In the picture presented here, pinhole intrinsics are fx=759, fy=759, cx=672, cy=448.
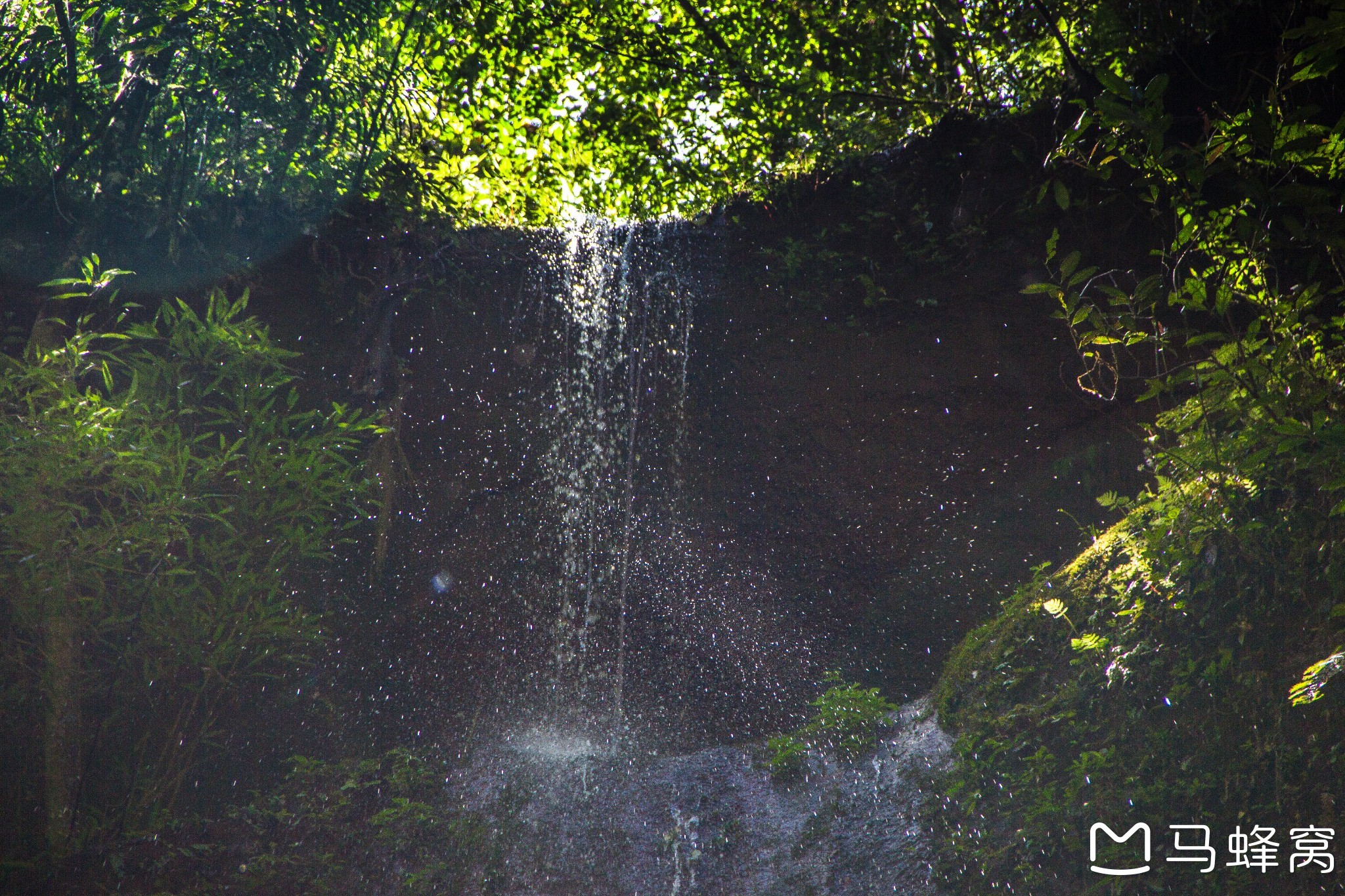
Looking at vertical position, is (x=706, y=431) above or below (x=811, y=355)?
below

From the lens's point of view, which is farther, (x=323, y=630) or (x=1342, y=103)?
(x=323, y=630)

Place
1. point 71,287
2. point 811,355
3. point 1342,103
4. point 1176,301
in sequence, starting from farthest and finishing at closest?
1. point 811,355
2. point 71,287
3. point 1342,103
4. point 1176,301

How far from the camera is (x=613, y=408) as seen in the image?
562 cm

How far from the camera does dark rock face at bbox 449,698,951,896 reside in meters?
3.24

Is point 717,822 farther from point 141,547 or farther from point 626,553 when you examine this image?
point 141,547

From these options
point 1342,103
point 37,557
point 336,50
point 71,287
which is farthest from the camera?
point 336,50

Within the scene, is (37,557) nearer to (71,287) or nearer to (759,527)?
(71,287)

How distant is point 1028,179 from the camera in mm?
4457

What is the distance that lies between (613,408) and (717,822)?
2.91 metres

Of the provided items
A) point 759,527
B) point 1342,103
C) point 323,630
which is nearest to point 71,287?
point 323,630

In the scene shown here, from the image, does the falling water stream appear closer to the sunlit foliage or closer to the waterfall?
the waterfall

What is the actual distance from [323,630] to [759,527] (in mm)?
2901

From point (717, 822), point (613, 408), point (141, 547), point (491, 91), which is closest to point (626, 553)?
point (613, 408)

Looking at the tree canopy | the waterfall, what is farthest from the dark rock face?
the tree canopy
